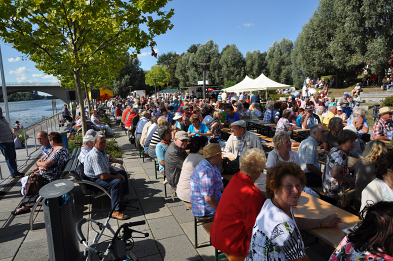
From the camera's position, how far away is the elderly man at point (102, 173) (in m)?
4.44

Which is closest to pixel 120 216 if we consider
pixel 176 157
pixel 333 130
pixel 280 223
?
pixel 176 157

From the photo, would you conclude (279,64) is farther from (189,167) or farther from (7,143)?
(189,167)

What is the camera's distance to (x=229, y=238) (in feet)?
8.02

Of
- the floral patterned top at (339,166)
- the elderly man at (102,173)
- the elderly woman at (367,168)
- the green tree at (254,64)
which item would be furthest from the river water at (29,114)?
the green tree at (254,64)

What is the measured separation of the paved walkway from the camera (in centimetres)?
347

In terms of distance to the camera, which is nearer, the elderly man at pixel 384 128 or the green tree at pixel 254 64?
the elderly man at pixel 384 128

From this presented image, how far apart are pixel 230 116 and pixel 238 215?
760cm

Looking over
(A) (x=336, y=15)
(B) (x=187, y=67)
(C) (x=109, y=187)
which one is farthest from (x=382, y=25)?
(B) (x=187, y=67)

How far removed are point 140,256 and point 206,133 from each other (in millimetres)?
4437

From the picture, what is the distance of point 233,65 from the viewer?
153 feet

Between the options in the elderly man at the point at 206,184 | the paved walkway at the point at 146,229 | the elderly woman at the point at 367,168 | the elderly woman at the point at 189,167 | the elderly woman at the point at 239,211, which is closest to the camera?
the elderly woman at the point at 239,211

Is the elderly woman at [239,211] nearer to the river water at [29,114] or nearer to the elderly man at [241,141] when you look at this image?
the elderly man at [241,141]

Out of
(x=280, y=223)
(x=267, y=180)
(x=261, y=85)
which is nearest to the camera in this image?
(x=280, y=223)

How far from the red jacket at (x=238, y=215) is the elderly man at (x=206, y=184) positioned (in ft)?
1.66
